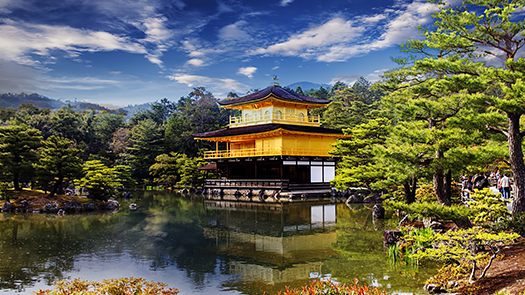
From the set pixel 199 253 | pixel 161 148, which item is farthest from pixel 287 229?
pixel 161 148

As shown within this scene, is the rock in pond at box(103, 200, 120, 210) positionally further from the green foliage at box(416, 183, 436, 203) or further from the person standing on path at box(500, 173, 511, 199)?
the person standing on path at box(500, 173, 511, 199)

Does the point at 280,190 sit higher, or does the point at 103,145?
the point at 103,145

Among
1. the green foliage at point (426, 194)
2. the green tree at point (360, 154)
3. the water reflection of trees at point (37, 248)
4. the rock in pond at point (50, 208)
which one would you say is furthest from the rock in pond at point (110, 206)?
the green foliage at point (426, 194)

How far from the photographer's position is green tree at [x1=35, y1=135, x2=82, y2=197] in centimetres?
1989

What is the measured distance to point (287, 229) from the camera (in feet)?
46.0

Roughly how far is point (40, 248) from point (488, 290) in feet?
39.7

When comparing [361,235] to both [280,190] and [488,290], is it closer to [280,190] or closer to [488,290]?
[488,290]

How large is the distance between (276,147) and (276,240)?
1635 centimetres

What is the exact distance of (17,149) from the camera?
2047 centimetres

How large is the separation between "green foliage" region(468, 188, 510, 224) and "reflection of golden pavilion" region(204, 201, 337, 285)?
12.7ft

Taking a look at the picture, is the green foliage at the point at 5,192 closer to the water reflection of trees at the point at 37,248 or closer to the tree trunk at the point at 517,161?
the water reflection of trees at the point at 37,248

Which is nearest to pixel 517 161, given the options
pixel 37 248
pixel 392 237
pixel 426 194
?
pixel 392 237

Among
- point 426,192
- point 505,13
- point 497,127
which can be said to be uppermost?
point 505,13

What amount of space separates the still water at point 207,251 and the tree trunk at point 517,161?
104 inches
